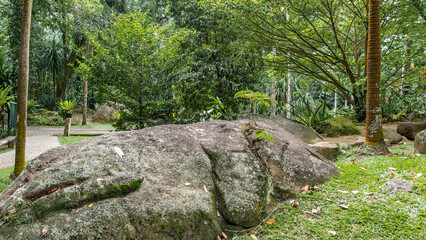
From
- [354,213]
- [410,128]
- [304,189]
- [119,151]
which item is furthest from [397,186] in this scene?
[410,128]

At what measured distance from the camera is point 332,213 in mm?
2137

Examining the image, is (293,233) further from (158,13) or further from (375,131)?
(158,13)

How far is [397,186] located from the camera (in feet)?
7.97

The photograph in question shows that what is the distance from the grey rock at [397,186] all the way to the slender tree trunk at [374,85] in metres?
1.65

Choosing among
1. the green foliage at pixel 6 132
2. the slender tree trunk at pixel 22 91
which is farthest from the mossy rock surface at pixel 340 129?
the green foliage at pixel 6 132

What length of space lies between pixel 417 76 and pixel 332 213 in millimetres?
6523

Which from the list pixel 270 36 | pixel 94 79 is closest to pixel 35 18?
pixel 94 79

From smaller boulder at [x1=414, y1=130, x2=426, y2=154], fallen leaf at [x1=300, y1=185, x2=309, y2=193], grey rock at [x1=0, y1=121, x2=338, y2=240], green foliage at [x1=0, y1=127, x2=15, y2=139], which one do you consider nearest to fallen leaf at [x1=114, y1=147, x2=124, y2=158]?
grey rock at [x1=0, y1=121, x2=338, y2=240]

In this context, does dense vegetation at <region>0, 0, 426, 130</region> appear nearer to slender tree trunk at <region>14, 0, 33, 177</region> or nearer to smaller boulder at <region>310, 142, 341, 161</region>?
smaller boulder at <region>310, 142, 341, 161</region>

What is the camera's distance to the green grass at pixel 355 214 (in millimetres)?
1854

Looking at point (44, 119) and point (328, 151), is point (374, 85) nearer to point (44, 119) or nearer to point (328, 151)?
point (328, 151)

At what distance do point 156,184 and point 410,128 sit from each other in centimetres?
657

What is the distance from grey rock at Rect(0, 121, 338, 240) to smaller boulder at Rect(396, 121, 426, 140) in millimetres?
4599

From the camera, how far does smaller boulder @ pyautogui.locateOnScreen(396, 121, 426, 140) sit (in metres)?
5.88
